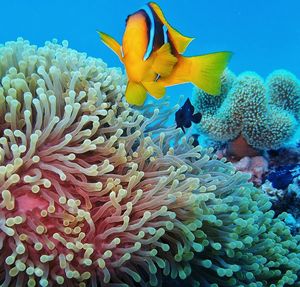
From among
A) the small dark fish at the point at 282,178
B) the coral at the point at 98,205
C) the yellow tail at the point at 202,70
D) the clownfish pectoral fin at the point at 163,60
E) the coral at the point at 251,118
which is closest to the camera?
the coral at the point at 98,205

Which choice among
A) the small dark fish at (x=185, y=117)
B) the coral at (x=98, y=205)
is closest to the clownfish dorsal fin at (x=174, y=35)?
the coral at (x=98, y=205)

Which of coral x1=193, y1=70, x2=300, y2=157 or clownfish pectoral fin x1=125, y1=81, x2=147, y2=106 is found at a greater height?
coral x1=193, y1=70, x2=300, y2=157

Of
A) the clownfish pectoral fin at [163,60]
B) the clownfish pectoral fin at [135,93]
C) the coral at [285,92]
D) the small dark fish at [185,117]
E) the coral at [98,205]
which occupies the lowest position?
the coral at [98,205]

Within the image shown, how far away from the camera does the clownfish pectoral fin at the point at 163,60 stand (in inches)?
58.4

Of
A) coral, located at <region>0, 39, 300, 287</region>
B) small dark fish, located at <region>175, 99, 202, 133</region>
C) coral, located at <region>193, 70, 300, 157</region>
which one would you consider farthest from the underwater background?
coral, located at <region>193, 70, 300, 157</region>

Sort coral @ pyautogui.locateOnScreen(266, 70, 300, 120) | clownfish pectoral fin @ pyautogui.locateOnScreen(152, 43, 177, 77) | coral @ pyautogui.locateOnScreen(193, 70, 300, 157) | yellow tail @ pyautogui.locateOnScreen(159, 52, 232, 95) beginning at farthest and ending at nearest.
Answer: coral @ pyautogui.locateOnScreen(266, 70, 300, 120) < coral @ pyautogui.locateOnScreen(193, 70, 300, 157) < yellow tail @ pyautogui.locateOnScreen(159, 52, 232, 95) < clownfish pectoral fin @ pyautogui.locateOnScreen(152, 43, 177, 77)

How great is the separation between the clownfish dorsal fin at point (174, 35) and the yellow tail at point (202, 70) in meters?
0.04

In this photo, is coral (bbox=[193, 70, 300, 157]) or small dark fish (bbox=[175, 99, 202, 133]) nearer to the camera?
small dark fish (bbox=[175, 99, 202, 133])

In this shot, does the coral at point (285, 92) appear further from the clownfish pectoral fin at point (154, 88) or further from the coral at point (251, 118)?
the clownfish pectoral fin at point (154, 88)

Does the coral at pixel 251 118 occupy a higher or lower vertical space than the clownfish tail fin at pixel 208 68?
higher

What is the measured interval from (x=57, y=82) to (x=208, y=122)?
193 cm

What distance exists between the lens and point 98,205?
4.85ft

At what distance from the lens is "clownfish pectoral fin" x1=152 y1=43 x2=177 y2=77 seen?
1.48 metres

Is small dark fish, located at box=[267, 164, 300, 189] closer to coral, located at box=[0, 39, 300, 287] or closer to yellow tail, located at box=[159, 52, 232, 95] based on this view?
coral, located at box=[0, 39, 300, 287]
